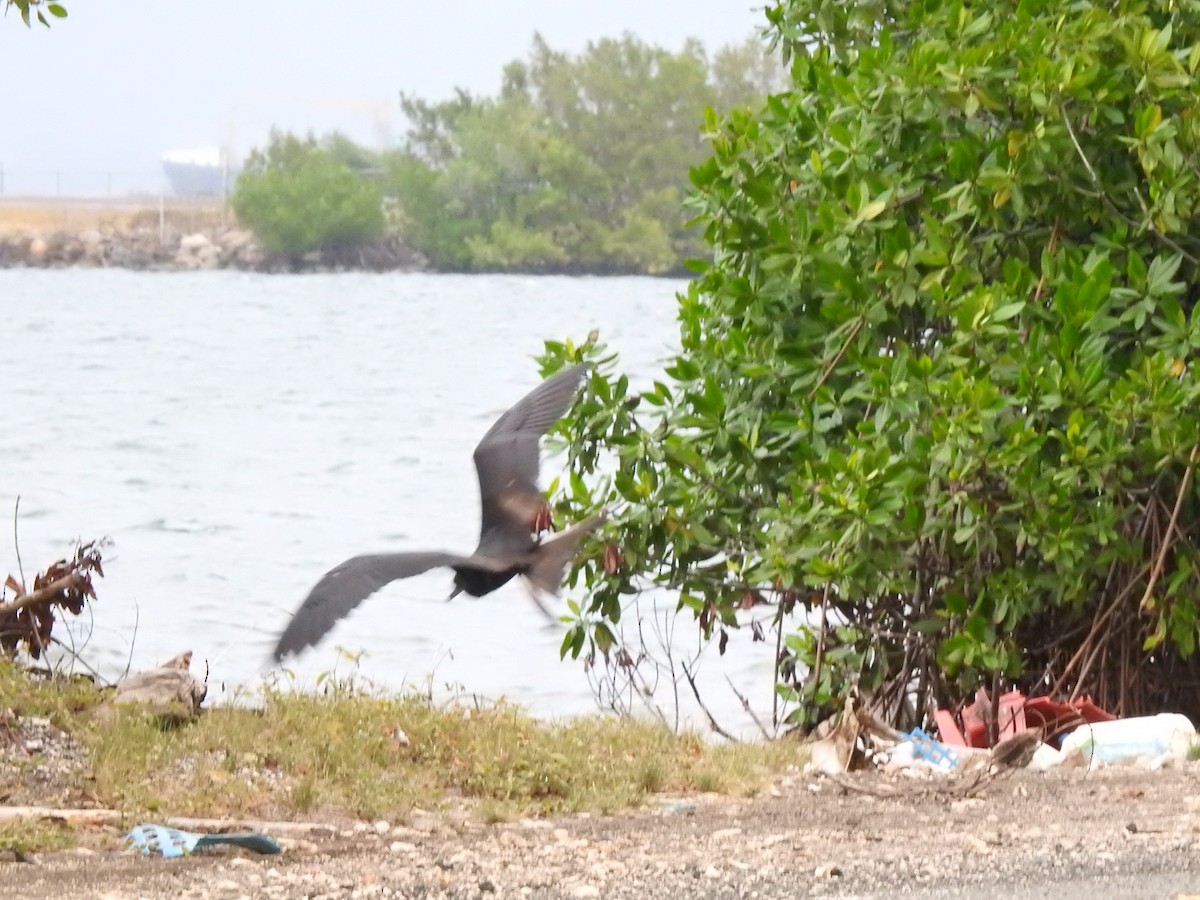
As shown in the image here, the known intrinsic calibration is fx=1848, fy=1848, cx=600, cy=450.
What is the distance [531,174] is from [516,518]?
4843 cm

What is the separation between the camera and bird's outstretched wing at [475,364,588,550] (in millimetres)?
6848

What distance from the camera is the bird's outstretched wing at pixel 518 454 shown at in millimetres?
6848

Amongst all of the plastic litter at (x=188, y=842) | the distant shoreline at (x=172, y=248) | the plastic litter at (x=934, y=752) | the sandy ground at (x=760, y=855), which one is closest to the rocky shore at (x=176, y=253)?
the distant shoreline at (x=172, y=248)

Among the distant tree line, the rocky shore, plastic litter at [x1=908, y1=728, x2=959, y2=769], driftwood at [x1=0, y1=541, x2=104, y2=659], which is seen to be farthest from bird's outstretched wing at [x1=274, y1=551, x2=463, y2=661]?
the rocky shore

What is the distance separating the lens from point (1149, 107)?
649 centimetres

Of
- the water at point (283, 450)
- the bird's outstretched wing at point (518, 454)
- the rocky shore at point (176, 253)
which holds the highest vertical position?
the rocky shore at point (176, 253)

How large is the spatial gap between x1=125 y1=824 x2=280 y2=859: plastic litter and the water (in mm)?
768

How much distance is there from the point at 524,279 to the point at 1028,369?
50.2 metres

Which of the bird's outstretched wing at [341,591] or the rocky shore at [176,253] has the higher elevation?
the rocky shore at [176,253]

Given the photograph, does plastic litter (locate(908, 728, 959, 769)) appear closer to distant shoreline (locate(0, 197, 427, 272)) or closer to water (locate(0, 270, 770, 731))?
water (locate(0, 270, 770, 731))

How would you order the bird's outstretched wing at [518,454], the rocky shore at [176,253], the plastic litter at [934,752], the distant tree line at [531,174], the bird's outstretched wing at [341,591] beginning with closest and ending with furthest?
the bird's outstretched wing at [341,591] < the plastic litter at [934,752] < the bird's outstretched wing at [518,454] < the distant tree line at [531,174] < the rocky shore at [176,253]

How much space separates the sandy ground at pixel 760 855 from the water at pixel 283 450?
1072mm

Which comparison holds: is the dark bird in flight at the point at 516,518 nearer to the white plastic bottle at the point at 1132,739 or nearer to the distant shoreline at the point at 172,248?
the white plastic bottle at the point at 1132,739

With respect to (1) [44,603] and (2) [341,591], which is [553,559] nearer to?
(2) [341,591]
